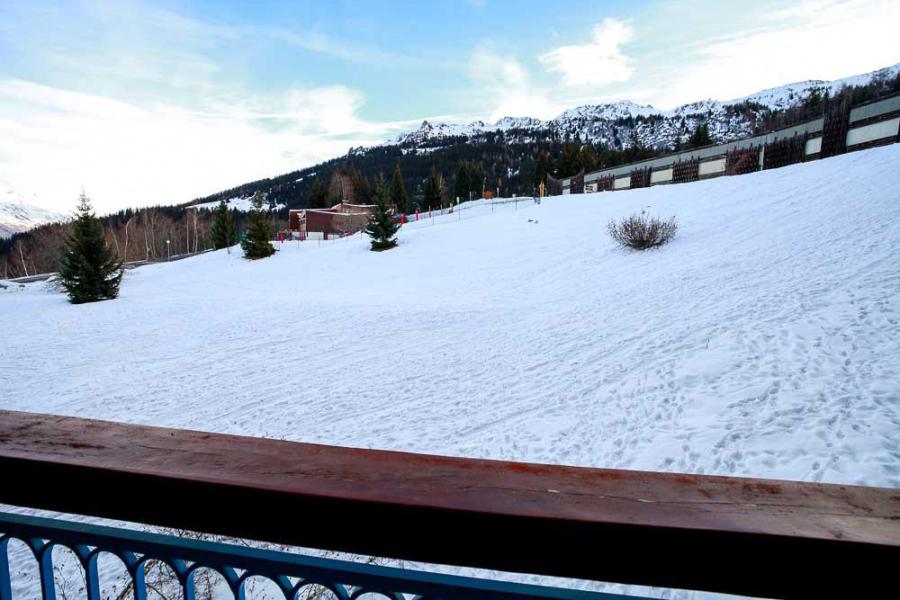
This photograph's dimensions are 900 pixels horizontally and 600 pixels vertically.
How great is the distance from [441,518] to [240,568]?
0.57 meters

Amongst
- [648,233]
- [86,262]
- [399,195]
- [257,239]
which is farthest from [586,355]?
[399,195]

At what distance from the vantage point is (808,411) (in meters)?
5.11

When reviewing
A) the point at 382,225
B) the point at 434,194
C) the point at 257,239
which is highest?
the point at 434,194

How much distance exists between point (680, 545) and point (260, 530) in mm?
876

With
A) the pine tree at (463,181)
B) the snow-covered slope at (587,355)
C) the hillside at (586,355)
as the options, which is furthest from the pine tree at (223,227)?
the pine tree at (463,181)

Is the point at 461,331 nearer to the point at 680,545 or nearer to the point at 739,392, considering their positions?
the point at 739,392

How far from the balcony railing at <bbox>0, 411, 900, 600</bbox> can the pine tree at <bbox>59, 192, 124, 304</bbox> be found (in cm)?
2635

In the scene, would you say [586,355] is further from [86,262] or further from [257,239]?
[257,239]

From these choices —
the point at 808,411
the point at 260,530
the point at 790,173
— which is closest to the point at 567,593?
the point at 260,530

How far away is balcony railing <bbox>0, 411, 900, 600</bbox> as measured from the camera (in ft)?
2.70

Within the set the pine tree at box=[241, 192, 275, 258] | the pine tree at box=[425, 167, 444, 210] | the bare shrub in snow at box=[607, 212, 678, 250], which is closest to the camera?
the bare shrub in snow at box=[607, 212, 678, 250]

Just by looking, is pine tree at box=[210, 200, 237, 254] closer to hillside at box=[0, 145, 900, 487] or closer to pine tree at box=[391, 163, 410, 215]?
pine tree at box=[391, 163, 410, 215]

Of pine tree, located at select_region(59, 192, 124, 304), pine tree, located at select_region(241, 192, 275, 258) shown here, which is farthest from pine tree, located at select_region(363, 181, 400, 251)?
pine tree, located at select_region(59, 192, 124, 304)

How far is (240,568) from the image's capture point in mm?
1113
